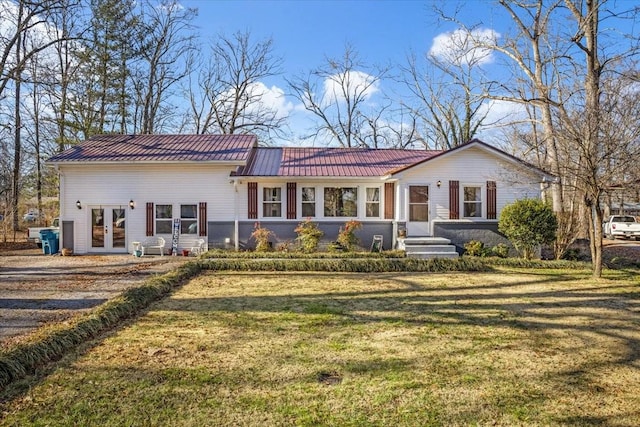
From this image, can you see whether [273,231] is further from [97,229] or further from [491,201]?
[491,201]

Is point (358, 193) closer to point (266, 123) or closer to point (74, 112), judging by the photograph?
point (266, 123)

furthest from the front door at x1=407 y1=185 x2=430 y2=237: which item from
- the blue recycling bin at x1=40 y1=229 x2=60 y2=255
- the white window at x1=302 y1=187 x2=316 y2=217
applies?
the blue recycling bin at x1=40 y1=229 x2=60 y2=255

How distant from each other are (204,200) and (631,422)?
14.2 meters

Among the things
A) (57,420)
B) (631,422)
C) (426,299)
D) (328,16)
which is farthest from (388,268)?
(328,16)

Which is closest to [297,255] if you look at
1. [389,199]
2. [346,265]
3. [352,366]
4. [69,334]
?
[346,265]

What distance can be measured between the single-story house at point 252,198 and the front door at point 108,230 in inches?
1.6

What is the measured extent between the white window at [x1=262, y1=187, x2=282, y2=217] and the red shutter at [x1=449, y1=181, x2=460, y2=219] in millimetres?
6735

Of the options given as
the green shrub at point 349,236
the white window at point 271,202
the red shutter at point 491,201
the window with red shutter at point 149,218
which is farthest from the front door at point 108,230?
the red shutter at point 491,201

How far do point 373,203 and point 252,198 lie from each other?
4941 millimetres

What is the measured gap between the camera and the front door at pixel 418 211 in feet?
49.2

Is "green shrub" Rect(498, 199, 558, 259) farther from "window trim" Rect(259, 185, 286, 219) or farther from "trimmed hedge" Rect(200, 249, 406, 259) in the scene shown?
"window trim" Rect(259, 185, 286, 219)

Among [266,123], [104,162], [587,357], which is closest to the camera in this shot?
→ [587,357]

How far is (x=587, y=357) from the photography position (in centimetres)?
486

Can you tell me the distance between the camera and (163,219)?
15.3m
